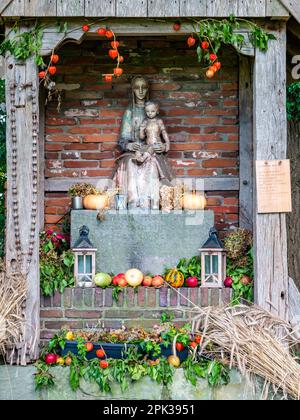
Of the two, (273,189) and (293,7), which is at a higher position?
(293,7)

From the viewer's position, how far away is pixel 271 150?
537 centimetres

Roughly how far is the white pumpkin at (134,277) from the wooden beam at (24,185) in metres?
0.72

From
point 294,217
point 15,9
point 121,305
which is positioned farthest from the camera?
point 294,217

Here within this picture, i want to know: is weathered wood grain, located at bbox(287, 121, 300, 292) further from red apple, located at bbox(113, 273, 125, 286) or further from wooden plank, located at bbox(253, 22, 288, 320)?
red apple, located at bbox(113, 273, 125, 286)

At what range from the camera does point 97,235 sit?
593cm

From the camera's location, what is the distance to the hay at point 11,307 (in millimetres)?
5148

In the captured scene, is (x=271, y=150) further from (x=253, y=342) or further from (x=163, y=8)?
(x=253, y=342)

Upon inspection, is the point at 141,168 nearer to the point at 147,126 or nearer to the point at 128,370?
the point at 147,126

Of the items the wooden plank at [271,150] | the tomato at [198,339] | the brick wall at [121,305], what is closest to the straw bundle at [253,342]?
the tomato at [198,339]

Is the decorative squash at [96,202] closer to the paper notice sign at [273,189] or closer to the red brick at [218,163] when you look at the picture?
the red brick at [218,163]

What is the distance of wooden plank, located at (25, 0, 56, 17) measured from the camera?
5270 mm

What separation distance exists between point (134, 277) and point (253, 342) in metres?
1.10

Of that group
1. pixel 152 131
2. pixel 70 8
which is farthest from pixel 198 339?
pixel 70 8
